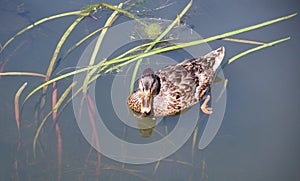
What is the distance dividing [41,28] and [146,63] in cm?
121

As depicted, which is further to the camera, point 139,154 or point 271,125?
point 271,125

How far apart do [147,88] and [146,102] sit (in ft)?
0.43

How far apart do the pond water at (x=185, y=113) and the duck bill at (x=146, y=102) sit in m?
0.22

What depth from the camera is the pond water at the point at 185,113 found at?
13.0 ft

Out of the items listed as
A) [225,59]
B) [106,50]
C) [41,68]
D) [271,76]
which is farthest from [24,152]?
[271,76]

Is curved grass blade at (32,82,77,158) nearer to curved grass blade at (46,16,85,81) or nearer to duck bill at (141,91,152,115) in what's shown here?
curved grass blade at (46,16,85,81)

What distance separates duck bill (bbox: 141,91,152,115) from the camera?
13.7ft

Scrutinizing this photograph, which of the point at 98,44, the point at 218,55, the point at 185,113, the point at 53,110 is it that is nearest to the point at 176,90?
the point at 185,113

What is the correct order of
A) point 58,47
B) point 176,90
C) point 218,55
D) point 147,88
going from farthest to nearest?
point 218,55
point 58,47
point 176,90
point 147,88

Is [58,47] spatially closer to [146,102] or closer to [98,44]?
[98,44]

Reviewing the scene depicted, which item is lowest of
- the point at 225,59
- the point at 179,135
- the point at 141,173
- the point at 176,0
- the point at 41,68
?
the point at 141,173

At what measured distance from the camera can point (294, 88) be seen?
4.80 meters

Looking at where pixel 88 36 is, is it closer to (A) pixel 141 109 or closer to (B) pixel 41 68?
(B) pixel 41 68

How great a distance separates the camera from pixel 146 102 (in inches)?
164
